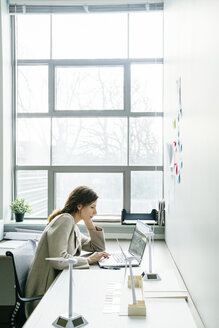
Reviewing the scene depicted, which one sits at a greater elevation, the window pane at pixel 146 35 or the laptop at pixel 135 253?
the window pane at pixel 146 35

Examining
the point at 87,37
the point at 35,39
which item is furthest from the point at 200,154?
the point at 35,39

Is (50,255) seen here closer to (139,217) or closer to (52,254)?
(52,254)

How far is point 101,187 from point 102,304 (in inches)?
96.4

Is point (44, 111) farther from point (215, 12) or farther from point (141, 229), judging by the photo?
point (215, 12)

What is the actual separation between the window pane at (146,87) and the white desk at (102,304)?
2106 mm

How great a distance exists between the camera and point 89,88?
429 centimetres

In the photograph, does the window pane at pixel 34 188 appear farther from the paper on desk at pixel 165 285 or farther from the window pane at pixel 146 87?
the paper on desk at pixel 165 285

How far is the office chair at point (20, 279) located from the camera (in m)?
2.35

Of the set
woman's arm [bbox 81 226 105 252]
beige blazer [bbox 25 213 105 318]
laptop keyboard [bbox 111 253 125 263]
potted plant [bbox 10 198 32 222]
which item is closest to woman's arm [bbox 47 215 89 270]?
beige blazer [bbox 25 213 105 318]

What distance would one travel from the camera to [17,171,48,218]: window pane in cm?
426

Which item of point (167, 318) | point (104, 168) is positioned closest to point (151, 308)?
point (167, 318)

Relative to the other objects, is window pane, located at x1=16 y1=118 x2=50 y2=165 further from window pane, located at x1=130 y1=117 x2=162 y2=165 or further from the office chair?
the office chair

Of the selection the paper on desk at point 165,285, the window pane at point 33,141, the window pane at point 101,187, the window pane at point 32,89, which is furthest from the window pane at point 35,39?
the paper on desk at point 165,285

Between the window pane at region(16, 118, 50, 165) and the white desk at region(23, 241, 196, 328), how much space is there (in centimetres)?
200
